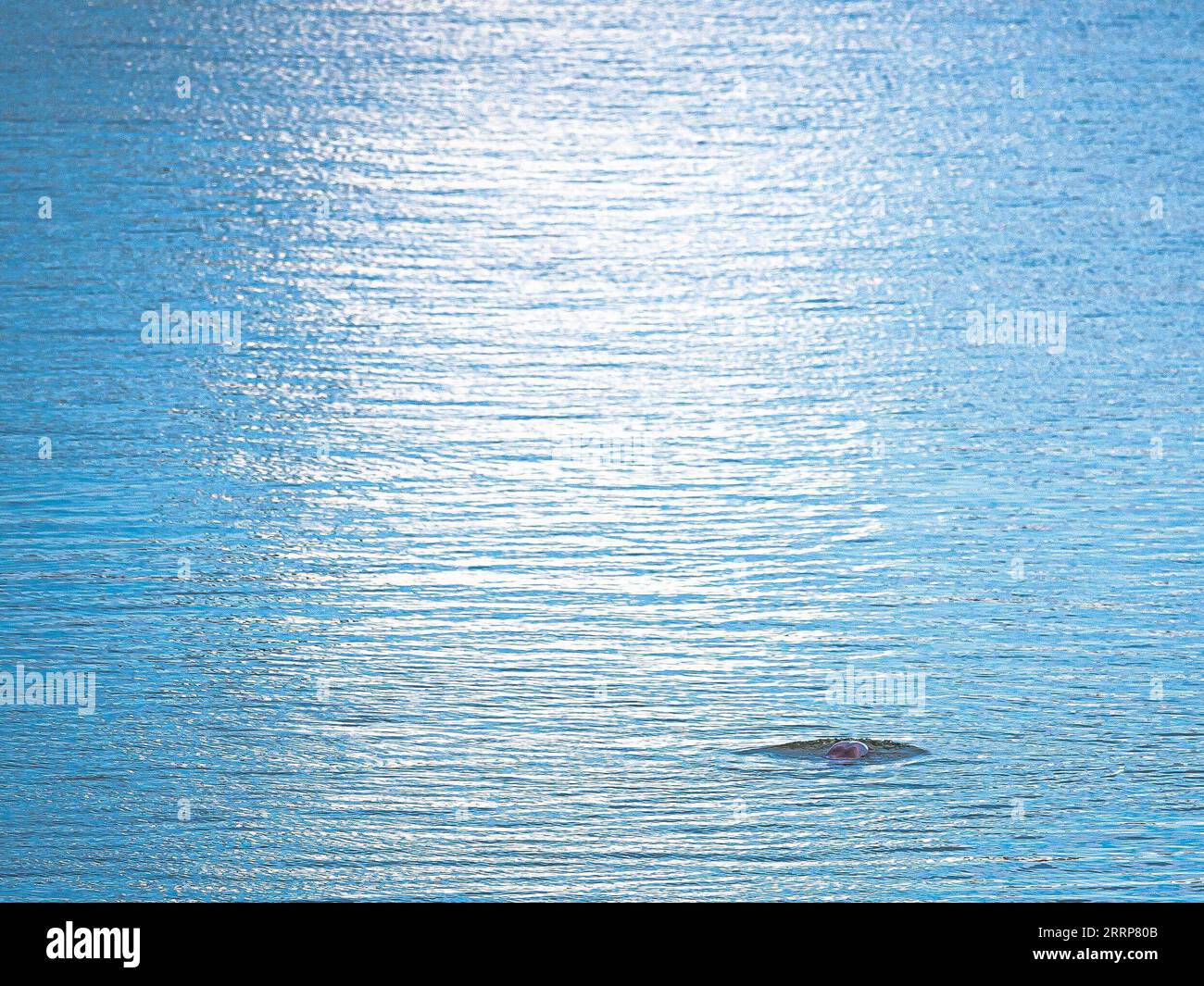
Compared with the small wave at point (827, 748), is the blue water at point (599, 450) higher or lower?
higher

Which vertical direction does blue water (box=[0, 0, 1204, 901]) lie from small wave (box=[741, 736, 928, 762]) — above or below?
above

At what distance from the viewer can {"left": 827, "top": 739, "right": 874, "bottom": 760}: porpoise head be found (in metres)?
1.38

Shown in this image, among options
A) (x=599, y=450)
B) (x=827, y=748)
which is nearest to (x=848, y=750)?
(x=827, y=748)

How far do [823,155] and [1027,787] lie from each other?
129 cm

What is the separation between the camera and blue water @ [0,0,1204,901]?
4.31ft

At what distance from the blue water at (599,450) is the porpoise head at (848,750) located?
19mm

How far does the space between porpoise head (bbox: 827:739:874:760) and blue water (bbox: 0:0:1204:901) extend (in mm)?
19

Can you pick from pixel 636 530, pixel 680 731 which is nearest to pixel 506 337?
pixel 636 530

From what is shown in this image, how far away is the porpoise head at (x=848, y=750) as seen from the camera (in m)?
1.38

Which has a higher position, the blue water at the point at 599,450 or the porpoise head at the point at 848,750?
the blue water at the point at 599,450

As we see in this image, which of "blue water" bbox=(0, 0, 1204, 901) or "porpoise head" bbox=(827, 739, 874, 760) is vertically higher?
"blue water" bbox=(0, 0, 1204, 901)

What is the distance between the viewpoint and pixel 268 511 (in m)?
1.77
